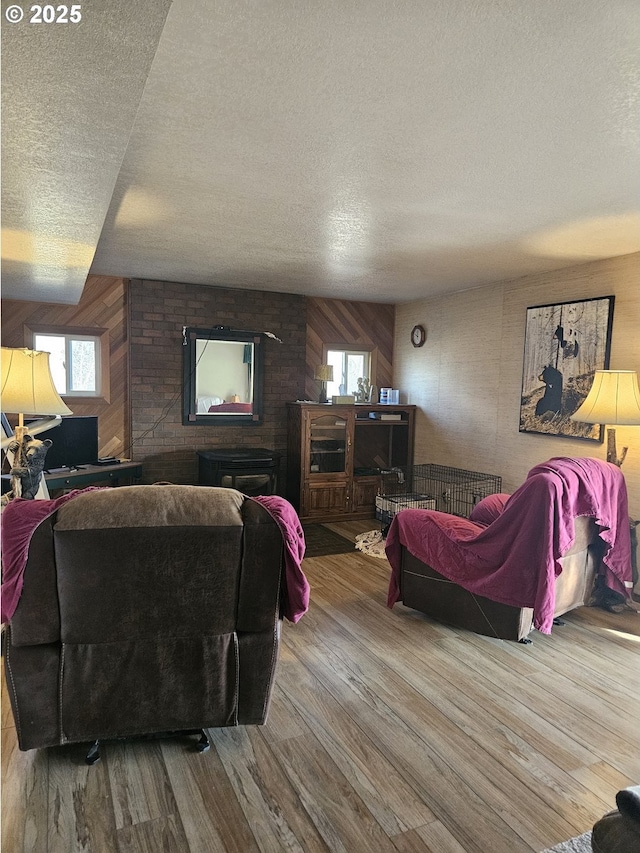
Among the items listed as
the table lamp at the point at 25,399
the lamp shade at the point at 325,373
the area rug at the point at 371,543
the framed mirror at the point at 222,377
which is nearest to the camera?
the table lamp at the point at 25,399

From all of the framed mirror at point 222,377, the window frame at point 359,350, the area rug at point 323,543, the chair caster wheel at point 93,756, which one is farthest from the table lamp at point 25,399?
the window frame at point 359,350

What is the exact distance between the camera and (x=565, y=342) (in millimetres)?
4465

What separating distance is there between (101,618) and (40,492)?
1400 mm

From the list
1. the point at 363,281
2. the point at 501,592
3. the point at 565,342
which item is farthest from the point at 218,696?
the point at 363,281

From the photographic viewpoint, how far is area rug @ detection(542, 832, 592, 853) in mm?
1744

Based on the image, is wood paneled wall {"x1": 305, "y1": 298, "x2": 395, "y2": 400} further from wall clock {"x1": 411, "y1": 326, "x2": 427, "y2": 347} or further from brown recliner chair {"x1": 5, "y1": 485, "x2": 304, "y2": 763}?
brown recliner chair {"x1": 5, "y1": 485, "x2": 304, "y2": 763}

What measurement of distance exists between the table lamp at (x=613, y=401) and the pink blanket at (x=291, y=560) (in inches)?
96.0

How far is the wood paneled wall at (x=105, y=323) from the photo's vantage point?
5.14 m

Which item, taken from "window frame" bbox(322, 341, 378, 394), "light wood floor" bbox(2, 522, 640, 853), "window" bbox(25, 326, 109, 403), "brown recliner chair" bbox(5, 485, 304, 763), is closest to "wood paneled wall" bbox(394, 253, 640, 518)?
"window frame" bbox(322, 341, 378, 394)

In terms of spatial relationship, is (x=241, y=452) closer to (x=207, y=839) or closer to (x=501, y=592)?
(x=501, y=592)

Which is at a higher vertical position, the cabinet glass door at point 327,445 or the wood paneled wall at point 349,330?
Result: the wood paneled wall at point 349,330

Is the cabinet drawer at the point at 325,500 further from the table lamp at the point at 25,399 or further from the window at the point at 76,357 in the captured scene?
the table lamp at the point at 25,399

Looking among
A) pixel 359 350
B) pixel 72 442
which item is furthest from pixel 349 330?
pixel 72 442

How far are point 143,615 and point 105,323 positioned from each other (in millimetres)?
4081
